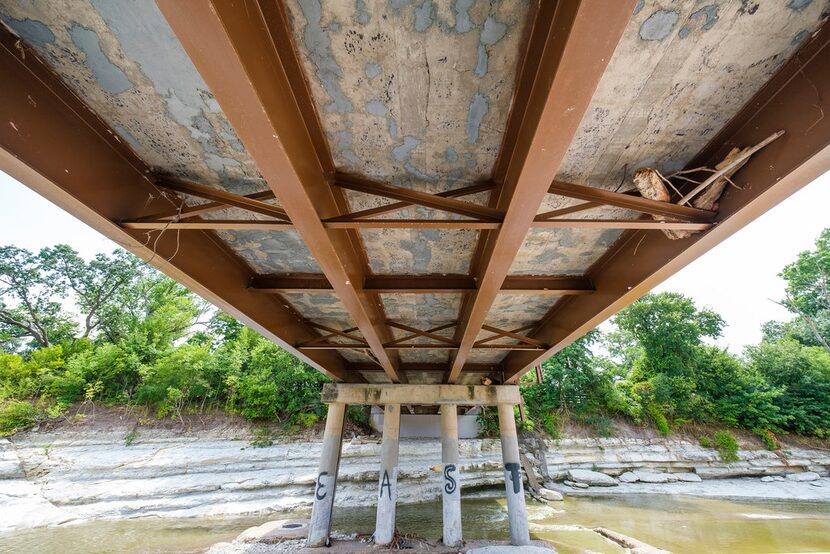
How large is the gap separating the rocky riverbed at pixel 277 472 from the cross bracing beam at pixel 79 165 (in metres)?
10.6

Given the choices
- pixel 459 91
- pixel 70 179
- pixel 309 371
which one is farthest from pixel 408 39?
pixel 309 371

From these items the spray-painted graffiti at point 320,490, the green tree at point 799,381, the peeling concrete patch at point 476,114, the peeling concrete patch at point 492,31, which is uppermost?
the green tree at point 799,381

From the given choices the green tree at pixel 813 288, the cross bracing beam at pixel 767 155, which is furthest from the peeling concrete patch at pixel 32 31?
the green tree at pixel 813 288

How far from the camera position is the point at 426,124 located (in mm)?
2383

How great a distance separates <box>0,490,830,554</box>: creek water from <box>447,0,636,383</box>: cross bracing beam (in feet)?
28.7

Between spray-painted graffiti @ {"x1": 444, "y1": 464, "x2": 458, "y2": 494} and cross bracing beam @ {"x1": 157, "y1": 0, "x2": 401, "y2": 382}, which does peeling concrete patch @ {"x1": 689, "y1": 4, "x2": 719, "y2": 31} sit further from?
spray-painted graffiti @ {"x1": 444, "y1": 464, "x2": 458, "y2": 494}

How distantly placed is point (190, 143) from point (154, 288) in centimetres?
2369

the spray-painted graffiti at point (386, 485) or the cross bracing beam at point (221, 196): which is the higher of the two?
the cross bracing beam at point (221, 196)

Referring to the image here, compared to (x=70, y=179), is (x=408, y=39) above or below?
above

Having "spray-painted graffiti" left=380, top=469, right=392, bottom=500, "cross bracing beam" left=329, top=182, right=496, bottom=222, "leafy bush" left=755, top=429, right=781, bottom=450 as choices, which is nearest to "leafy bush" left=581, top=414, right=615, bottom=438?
"leafy bush" left=755, top=429, right=781, bottom=450

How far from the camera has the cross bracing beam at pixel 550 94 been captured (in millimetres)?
1230

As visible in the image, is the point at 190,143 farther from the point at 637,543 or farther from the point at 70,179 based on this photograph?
the point at 637,543

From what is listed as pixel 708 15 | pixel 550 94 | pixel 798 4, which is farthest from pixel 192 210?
pixel 798 4

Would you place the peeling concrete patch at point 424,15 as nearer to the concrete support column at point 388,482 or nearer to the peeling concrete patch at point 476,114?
the peeling concrete patch at point 476,114
